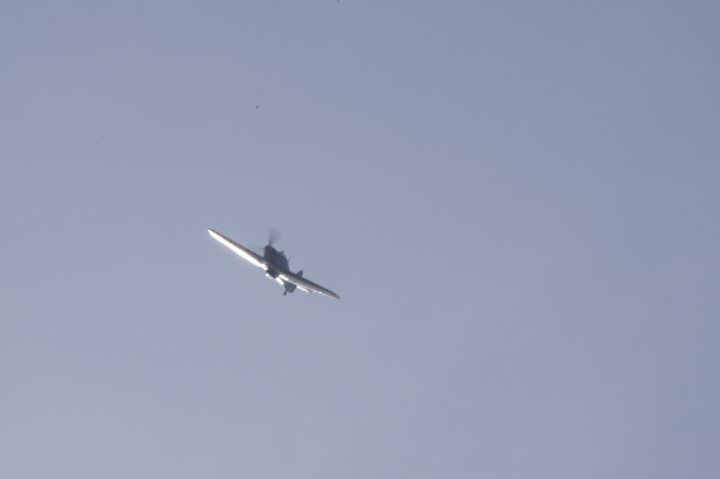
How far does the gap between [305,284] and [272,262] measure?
399cm

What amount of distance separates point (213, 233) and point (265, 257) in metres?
5.68

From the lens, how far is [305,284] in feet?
392

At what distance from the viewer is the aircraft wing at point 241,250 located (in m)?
119

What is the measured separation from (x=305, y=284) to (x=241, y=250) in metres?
7.23

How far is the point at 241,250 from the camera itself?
120m

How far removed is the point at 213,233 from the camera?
390 ft

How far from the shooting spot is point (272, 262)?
119m

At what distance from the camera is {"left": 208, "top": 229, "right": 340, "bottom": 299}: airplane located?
4678 inches

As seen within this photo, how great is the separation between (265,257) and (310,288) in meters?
5.59

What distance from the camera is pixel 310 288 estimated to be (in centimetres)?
12038

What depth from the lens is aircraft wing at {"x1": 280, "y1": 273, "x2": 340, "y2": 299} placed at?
119125 mm

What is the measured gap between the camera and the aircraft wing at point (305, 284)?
119125mm

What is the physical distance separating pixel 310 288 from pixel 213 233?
11.1 meters
